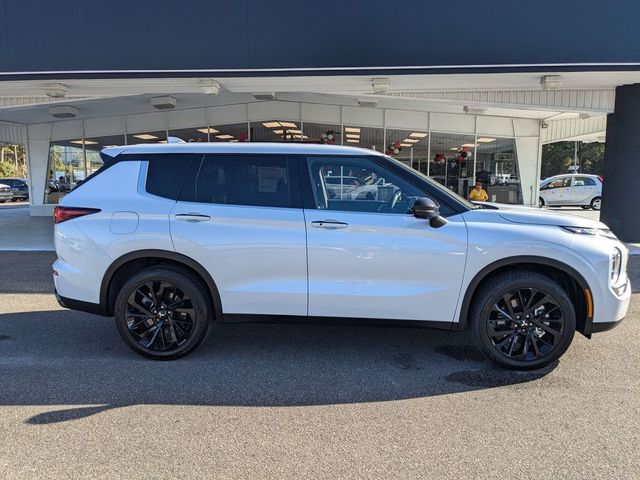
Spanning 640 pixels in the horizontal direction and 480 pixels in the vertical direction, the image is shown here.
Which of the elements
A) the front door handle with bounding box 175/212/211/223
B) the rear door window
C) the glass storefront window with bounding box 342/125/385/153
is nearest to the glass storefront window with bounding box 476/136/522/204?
the glass storefront window with bounding box 342/125/385/153

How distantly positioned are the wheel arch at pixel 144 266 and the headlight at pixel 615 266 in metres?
3.30

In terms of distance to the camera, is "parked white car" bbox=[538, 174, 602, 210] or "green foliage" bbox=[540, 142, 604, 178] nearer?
"parked white car" bbox=[538, 174, 602, 210]

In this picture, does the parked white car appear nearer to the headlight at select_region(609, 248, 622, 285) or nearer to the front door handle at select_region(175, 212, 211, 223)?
the headlight at select_region(609, 248, 622, 285)

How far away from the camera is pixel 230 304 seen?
4238 mm

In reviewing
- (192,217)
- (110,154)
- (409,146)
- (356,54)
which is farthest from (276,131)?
(192,217)

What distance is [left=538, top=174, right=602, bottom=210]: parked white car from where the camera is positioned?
75.3ft

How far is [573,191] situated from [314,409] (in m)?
23.5

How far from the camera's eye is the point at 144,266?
4418 mm

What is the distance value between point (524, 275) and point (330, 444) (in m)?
2.14

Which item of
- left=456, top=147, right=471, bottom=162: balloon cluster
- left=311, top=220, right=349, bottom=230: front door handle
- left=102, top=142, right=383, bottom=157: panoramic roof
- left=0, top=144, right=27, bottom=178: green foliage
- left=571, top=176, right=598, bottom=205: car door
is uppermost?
left=0, top=144, right=27, bottom=178: green foliage

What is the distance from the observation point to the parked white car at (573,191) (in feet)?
75.3

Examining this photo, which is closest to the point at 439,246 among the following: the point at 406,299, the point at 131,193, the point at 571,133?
the point at 406,299

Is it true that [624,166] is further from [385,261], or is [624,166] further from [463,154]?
[385,261]

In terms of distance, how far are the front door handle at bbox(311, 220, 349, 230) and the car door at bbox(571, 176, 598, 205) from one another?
74.3 feet
